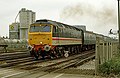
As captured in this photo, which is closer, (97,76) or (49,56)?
(97,76)

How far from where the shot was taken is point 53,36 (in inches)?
955

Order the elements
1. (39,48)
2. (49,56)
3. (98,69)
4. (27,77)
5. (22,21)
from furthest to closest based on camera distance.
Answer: (22,21), (49,56), (39,48), (98,69), (27,77)

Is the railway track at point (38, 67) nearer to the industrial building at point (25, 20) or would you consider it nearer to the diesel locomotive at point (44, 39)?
the diesel locomotive at point (44, 39)

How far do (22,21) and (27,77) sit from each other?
49.4 metres

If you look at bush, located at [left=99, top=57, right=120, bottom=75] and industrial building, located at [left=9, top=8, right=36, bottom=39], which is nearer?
bush, located at [left=99, top=57, right=120, bottom=75]

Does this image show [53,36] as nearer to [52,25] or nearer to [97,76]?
[52,25]

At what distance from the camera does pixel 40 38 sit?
2409 centimetres

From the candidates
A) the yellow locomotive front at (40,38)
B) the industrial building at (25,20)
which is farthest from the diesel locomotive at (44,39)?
the industrial building at (25,20)

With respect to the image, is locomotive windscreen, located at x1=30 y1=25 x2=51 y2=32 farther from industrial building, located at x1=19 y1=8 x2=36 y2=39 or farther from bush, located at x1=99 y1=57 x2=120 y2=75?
industrial building, located at x1=19 y1=8 x2=36 y2=39

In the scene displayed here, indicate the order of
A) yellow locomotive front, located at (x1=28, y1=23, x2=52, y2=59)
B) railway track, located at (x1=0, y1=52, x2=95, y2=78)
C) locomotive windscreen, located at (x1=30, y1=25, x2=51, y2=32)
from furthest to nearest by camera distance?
1. locomotive windscreen, located at (x1=30, y1=25, x2=51, y2=32)
2. yellow locomotive front, located at (x1=28, y1=23, x2=52, y2=59)
3. railway track, located at (x1=0, y1=52, x2=95, y2=78)

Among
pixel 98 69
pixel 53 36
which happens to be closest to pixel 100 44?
pixel 98 69

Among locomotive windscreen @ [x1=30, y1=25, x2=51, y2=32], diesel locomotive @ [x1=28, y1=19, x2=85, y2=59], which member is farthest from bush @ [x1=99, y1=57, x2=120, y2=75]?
locomotive windscreen @ [x1=30, y1=25, x2=51, y2=32]

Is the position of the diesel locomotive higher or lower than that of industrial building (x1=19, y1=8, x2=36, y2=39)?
lower

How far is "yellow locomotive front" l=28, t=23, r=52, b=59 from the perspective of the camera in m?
23.8
